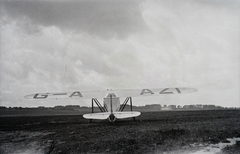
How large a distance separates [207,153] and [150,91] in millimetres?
8376

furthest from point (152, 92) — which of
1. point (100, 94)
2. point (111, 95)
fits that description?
point (100, 94)

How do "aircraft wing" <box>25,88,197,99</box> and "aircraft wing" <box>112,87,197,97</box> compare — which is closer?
"aircraft wing" <box>112,87,197,97</box>

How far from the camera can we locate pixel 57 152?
5734mm

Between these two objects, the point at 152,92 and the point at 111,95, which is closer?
the point at 111,95

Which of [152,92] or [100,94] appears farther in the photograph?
[100,94]

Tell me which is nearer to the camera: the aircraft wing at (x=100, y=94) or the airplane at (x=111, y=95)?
the airplane at (x=111, y=95)

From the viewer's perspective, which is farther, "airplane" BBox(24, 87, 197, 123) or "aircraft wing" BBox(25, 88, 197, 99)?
"aircraft wing" BBox(25, 88, 197, 99)

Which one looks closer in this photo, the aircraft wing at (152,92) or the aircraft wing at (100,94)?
the aircraft wing at (152,92)

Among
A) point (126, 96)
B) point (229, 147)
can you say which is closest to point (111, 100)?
point (126, 96)

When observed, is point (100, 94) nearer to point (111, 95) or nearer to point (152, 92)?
point (111, 95)

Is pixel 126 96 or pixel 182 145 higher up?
pixel 126 96

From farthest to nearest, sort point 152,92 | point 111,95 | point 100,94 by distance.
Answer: point 100,94 → point 152,92 → point 111,95

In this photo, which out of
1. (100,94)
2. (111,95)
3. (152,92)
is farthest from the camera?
(100,94)

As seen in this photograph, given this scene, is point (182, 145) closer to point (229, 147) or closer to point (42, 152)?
point (229, 147)
